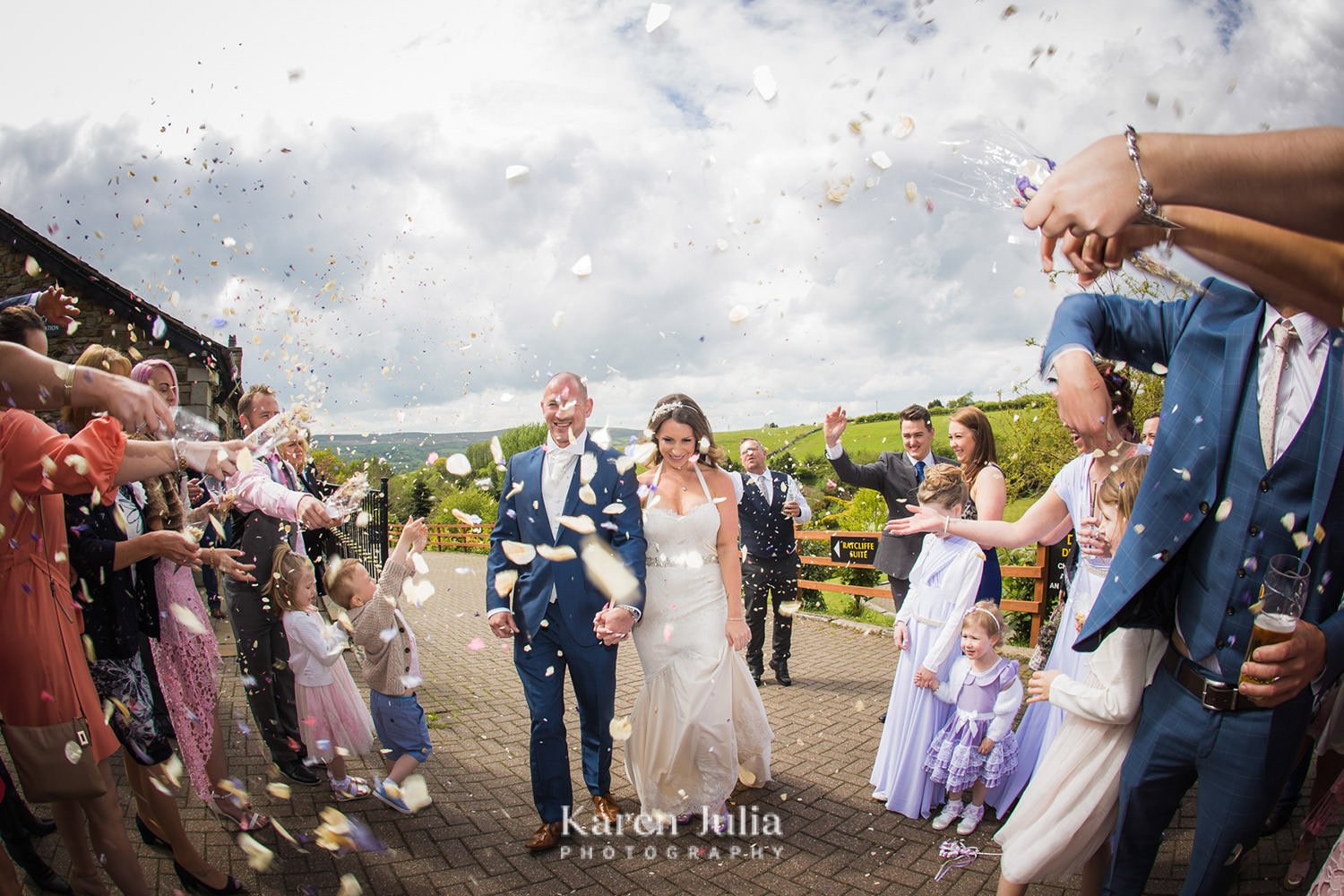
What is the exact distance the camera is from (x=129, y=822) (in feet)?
13.3

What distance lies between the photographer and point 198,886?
330cm

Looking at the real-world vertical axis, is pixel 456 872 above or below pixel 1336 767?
below

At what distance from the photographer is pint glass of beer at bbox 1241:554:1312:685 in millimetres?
1936

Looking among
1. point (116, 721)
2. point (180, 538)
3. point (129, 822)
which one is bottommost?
point (129, 822)

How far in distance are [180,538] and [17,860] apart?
1.83 meters

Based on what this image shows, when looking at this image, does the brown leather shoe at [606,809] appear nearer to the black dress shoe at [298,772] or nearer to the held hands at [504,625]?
the held hands at [504,625]

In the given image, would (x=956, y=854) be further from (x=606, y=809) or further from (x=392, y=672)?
(x=392, y=672)

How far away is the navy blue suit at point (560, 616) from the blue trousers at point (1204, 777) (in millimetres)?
2589

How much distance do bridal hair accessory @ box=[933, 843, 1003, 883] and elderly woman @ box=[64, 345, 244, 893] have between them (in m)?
3.51

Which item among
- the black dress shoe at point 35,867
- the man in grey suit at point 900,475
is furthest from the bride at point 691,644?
the black dress shoe at point 35,867

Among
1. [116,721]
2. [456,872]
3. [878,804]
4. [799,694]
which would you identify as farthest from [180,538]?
[799,694]

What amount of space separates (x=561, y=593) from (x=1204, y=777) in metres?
2.97

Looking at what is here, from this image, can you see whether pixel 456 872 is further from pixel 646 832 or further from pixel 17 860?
pixel 17 860

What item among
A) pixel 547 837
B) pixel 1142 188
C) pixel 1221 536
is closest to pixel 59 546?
pixel 547 837
